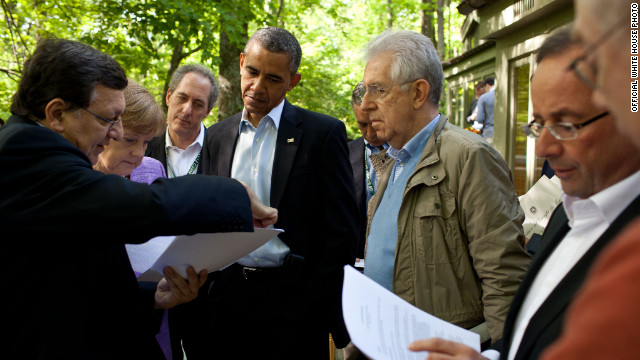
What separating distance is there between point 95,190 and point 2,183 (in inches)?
10.1

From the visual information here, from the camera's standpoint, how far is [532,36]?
10.2 meters

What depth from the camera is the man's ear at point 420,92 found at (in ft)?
8.33

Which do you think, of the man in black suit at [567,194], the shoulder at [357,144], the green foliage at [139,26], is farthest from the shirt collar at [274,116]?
the green foliage at [139,26]

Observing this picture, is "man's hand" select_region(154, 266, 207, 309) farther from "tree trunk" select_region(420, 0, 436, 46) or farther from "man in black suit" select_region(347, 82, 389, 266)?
"tree trunk" select_region(420, 0, 436, 46)

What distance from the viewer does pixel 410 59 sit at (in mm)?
2553

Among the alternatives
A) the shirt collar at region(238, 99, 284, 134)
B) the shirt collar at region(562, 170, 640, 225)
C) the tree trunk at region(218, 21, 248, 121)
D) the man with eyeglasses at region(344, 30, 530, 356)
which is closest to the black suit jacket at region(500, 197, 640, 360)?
the shirt collar at region(562, 170, 640, 225)

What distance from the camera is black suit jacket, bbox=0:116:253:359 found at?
1.45 metres

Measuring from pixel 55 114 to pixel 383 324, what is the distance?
4.26 feet

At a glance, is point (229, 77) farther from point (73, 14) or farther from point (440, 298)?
point (440, 298)

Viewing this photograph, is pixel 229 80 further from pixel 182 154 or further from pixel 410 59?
pixel 410 59

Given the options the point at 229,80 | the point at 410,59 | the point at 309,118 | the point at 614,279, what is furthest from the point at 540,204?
the point at 229,80

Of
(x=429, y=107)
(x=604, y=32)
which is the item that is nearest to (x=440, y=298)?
(x=429, y=107)

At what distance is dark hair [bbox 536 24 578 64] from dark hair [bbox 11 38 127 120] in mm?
1534

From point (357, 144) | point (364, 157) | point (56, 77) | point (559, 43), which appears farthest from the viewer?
point (357, 144)
